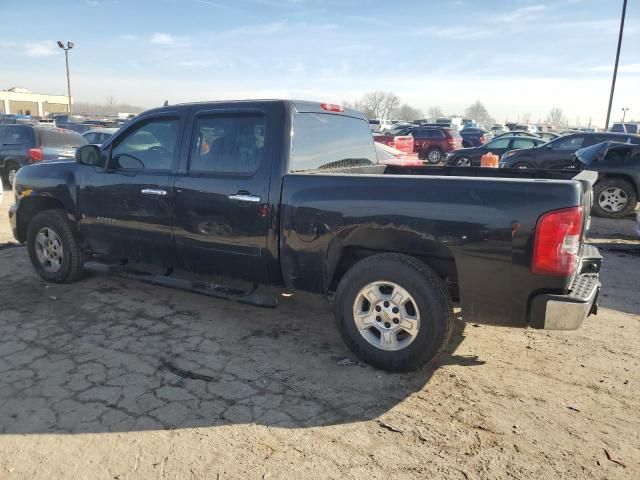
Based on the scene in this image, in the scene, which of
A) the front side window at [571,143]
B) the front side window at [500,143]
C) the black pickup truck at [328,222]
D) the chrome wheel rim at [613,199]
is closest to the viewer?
the black pickup truck at [328,222]

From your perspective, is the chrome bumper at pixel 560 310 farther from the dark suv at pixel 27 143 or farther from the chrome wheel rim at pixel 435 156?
the chrome wheel rim at pixel 435 156

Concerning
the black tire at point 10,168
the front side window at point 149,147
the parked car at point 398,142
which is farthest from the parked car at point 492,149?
the front side window at point 149,147

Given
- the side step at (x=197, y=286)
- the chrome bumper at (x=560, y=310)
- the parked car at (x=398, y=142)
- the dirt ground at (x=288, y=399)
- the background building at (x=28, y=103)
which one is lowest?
the dirt ground at (x=288, y=399)

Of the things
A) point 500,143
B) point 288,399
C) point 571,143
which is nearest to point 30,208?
point 288,399

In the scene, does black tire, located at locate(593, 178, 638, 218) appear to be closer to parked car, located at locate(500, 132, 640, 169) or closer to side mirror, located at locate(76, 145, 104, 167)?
parked car, located at locate(500, 132, 640, 169)

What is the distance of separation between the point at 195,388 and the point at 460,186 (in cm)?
219

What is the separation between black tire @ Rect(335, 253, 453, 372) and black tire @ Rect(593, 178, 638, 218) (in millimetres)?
8119

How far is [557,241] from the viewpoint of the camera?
2.85 meters

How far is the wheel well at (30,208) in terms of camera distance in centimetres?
534

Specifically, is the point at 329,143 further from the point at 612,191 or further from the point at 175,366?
the point at 612,191

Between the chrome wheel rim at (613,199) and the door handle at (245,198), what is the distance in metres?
8.65

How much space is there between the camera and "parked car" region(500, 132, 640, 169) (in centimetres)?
1295

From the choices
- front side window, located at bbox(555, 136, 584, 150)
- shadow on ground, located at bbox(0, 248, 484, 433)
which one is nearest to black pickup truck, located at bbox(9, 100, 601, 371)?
shadow on ground, located at bbox(0, 248, 484, 433)

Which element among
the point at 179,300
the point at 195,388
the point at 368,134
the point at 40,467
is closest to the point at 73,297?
the point at 179,300
